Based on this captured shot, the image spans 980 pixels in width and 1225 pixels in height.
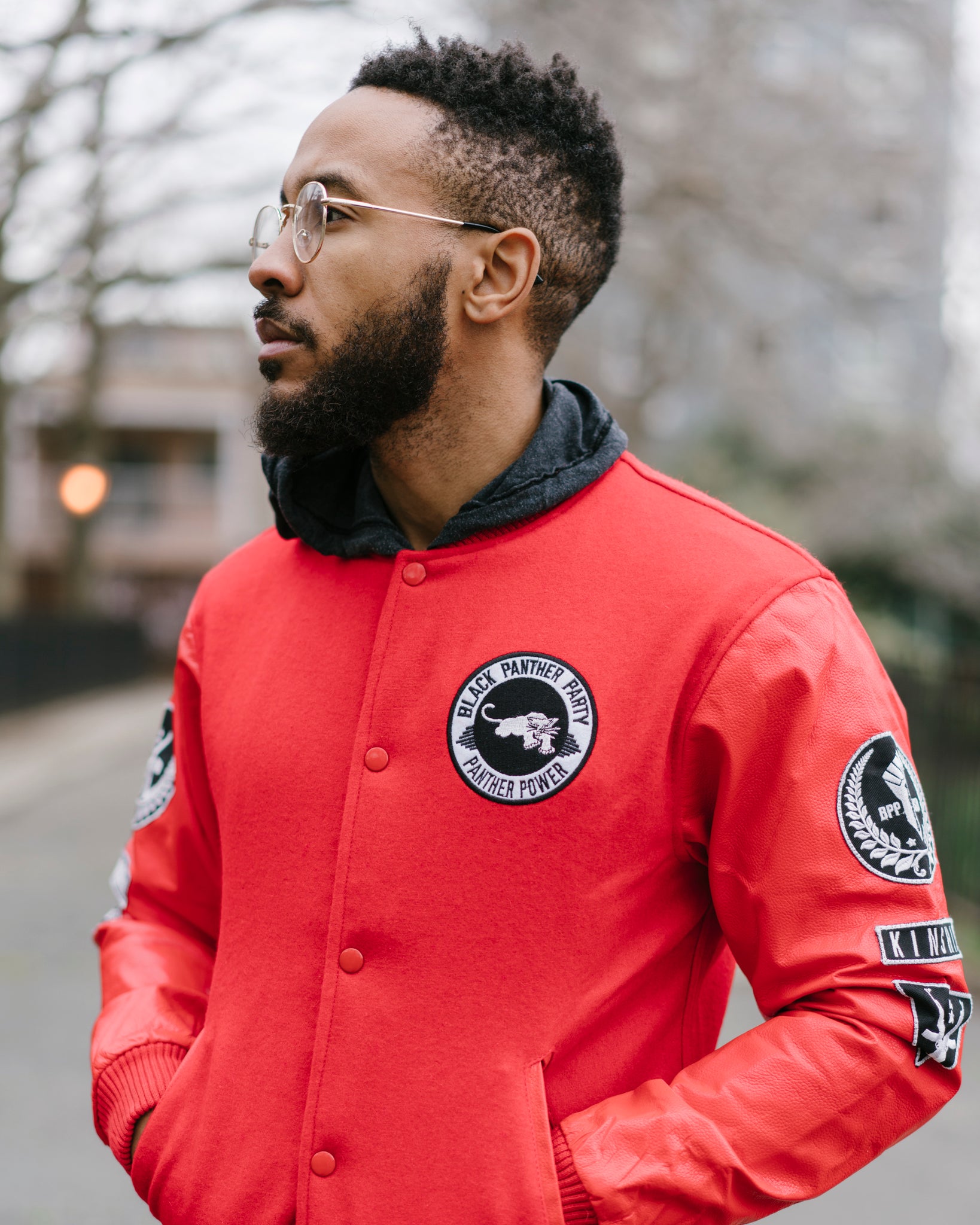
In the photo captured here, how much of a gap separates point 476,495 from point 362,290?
34cm

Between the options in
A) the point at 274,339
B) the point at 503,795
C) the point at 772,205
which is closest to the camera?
the point at 503,795

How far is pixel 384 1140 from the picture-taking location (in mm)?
1544

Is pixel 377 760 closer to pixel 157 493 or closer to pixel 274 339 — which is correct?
pixel 274 339

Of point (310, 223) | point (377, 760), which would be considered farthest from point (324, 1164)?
point (310, 223)

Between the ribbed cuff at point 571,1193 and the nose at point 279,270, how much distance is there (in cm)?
124

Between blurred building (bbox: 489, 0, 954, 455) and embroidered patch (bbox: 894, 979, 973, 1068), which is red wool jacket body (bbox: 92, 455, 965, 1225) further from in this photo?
A: blurred building (bbox: 489, 0, 954, 455)

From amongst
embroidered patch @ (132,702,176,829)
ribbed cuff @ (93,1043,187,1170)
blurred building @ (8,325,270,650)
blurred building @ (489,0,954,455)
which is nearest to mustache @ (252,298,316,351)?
embroidered patch @ (132,702,176,829)

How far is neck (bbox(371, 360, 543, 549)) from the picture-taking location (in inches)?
71.5

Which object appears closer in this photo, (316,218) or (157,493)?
(316,218)

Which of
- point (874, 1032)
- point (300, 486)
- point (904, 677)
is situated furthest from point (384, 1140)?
point (904, 677)

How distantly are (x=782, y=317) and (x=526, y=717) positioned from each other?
43.5 feet

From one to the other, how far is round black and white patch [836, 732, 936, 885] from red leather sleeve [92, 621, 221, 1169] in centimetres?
106

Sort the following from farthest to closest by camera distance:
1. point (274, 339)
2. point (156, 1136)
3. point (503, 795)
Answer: point (274, 339) → point (156, 1136) → point (503, 795)

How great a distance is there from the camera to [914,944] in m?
1.49
